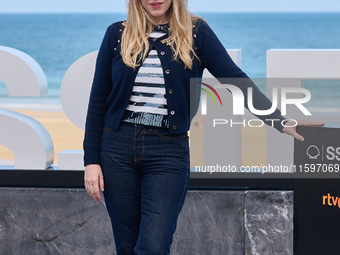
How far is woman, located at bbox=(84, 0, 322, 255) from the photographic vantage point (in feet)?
6.33

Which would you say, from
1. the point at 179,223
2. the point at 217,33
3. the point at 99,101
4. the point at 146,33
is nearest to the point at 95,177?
the point at 99,101

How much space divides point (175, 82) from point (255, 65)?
1589 cm

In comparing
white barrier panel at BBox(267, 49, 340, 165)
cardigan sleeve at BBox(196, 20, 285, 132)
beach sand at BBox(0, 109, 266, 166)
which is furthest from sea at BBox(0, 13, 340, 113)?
cardigan sleeve at BBox(196, 20, 285, 132)

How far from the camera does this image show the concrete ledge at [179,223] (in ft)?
10.1

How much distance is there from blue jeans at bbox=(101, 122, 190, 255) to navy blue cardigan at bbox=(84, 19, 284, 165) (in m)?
0.05

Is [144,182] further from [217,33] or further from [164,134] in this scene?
[217,33]

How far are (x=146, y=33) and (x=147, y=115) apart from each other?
13.3 inches

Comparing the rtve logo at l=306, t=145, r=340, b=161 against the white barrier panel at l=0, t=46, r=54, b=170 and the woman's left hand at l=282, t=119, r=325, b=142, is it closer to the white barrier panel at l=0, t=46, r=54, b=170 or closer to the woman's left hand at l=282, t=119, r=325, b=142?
the woman's left hand at l=282, t=119, r=325, b=142

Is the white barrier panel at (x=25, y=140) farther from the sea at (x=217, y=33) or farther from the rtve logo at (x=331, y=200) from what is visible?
the sea at (x=217, y=33)

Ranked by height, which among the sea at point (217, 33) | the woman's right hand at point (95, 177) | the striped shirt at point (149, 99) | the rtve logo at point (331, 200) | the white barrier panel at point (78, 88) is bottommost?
the rtve logo at point (331, 200)

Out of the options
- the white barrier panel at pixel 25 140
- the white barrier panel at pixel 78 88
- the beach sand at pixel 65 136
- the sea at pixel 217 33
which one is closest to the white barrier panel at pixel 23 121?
the white barrier panel at pixel 25 140

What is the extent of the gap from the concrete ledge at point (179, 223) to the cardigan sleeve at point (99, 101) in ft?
3.91

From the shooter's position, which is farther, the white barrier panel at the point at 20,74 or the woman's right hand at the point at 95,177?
the white barrier panel at the point at 20,74

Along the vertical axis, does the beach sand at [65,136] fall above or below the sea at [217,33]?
below
